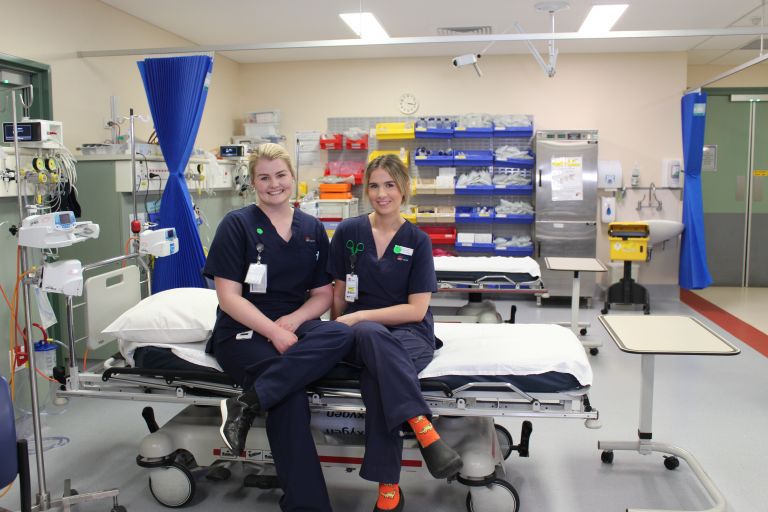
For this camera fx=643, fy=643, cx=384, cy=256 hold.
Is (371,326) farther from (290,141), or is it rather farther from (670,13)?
(290,141)

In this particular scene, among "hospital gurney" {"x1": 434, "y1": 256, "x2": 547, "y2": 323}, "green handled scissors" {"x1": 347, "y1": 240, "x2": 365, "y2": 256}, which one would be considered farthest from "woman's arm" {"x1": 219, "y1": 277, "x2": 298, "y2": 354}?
"hospital gurney" {"x1": 434, "y1": 256, "x2": 547, "y2": 323}

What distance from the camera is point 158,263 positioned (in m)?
4.53

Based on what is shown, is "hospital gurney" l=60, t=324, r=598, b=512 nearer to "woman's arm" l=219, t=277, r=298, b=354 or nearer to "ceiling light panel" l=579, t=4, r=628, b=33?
"woman's arm" l=219, t=277, r=298, b=354

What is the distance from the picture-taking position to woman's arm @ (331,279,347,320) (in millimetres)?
2920

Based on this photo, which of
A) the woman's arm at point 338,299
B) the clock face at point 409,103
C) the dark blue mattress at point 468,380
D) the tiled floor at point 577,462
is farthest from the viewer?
the clock face at point 409,103

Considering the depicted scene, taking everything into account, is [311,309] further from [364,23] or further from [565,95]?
[565,95]

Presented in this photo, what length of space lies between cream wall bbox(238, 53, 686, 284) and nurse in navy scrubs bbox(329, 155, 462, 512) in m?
5.08

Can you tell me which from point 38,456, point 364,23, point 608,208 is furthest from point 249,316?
point 608,208

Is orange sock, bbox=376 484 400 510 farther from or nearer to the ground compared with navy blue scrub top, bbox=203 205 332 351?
nearer to the ground

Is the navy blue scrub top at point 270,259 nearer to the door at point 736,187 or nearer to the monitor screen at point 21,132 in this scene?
the monitor screen at point 21,132

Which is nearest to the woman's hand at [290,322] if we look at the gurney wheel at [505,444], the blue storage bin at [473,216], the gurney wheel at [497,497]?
the gurney wheel at [497,497]

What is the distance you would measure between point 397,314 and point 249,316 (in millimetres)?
627

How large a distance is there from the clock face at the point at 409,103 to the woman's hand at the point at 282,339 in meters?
5.54

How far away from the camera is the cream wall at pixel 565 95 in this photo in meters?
7.52
